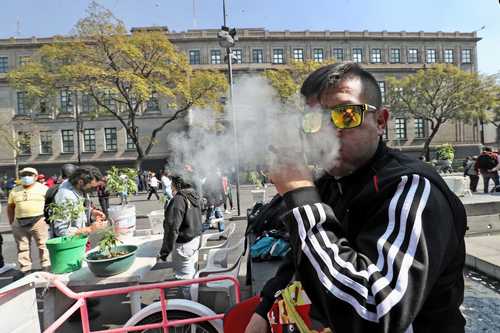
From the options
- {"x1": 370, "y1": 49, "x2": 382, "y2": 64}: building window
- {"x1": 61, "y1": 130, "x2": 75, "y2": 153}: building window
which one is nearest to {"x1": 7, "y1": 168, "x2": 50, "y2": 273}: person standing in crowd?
{"x1": 61, "y1": 130, "x2": 75, "y2": 153}: building window

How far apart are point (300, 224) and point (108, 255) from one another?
315 cm

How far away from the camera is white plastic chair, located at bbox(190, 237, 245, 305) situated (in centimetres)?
342

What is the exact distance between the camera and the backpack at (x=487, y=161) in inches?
485

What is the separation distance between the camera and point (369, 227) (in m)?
1.13

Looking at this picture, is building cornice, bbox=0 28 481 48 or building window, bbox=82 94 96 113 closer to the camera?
building window, bbox=82 94 96 113

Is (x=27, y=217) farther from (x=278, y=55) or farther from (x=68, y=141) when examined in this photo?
(x=278, y=55)

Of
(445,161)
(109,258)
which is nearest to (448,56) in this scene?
(445,161)

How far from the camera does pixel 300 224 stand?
1082mm

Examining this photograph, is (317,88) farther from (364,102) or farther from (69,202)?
(69,202)

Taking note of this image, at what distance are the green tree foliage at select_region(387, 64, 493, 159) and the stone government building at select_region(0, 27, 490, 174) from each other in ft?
15.2

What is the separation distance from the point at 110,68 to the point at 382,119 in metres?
26.1

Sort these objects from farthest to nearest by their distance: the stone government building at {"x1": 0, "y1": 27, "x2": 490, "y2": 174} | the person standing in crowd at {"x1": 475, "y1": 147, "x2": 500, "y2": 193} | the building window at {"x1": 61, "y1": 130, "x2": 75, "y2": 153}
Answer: the building window at {"x1": 61, "y1": 130, "x2": 75, "y2": 153}
the stone government building at {"x1": 0, "y1": 27, "x2": 490, "y2": 174}
the person standing in crowd at {"x1": 475, "y1": 147, "x2": 500, "y2": 193}

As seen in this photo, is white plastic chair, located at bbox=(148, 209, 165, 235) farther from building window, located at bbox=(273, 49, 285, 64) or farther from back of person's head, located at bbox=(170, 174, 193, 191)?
building window, located at bbox=(273, 49, 285, 64)

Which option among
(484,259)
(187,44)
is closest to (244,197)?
(484,259)
